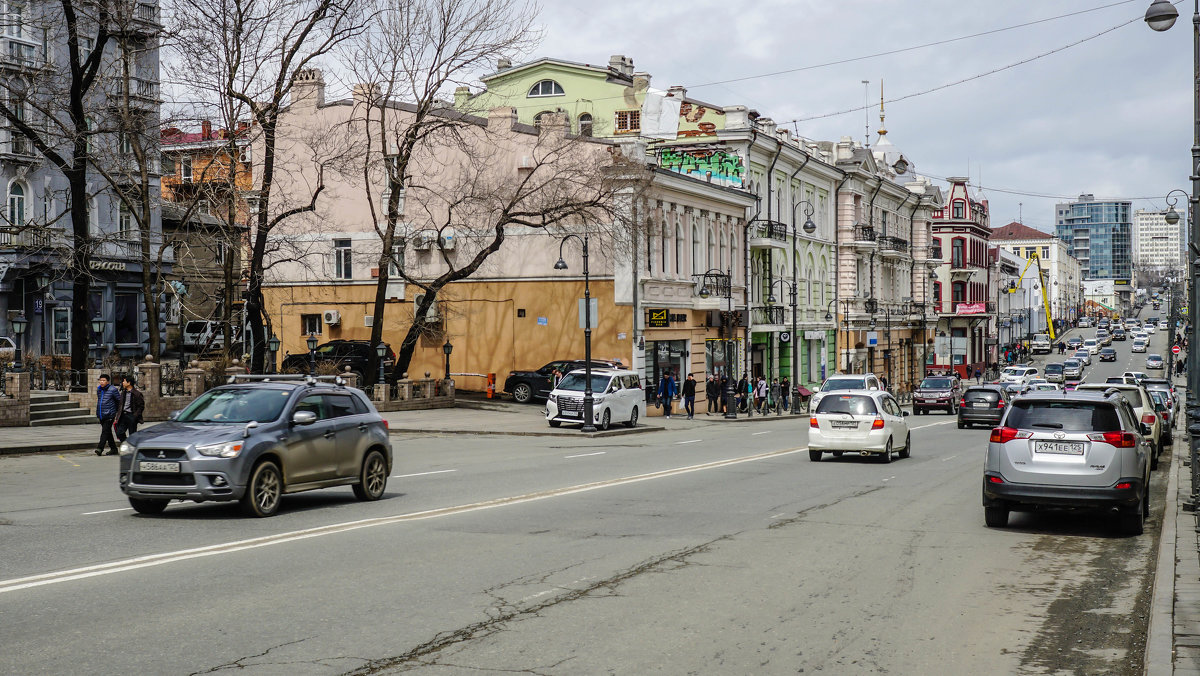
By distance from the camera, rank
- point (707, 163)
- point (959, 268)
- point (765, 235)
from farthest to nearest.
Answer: point (959, 268) → point (765, 235) → point (707, 163)

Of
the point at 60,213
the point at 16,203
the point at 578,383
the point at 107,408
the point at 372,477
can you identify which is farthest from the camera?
the point at 16,203

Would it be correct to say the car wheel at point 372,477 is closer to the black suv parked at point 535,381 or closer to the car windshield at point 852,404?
the car windshield at point 852,404

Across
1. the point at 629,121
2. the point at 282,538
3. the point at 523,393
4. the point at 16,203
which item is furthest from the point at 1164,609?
the point at 629,121

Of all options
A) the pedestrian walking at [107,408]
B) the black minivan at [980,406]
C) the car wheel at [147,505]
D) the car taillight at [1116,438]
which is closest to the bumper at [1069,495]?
the car taillight at [1116,438]

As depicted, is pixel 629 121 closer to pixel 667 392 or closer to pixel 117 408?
pixel 667 392

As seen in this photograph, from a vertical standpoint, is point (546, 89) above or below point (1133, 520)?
above

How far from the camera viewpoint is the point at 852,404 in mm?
24359

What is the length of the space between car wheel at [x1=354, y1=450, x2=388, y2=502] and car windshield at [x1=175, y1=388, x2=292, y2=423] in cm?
169

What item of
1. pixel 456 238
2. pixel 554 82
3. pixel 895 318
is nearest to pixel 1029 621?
pixel 456 238

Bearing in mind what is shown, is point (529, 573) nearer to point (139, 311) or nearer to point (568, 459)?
point (568, 459)

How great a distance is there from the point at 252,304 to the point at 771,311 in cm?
2768

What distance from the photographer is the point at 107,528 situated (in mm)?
12641

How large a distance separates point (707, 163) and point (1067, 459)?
41.6 meters

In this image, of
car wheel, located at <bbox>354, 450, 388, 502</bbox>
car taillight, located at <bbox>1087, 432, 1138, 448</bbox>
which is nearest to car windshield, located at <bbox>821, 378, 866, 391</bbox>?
car wheel, located at <bbox>354, 450, 388, 502</bbox>
